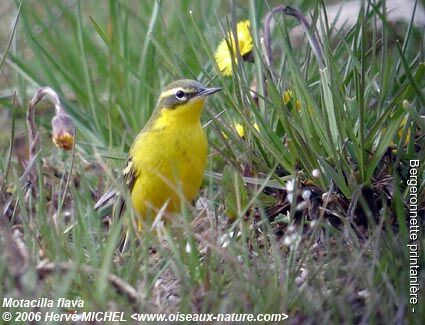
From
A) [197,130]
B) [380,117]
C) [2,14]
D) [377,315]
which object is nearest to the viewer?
[377,315]

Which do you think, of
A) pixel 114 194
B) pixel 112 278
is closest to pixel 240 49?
pixel 114 194

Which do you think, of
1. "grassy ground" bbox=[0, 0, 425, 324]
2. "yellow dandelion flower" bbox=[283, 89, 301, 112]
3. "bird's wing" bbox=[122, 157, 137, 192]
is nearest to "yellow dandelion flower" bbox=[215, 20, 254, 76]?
"grassy ground" bbox=[0, 0, 425, 324]

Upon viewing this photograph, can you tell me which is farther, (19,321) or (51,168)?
(51,168)

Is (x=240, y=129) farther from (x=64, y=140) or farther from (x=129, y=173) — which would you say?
(x=64, y=140)

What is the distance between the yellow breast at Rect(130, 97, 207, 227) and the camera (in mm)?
4242

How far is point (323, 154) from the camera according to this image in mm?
3873

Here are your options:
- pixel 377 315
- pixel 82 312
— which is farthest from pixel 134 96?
pixel 377 315

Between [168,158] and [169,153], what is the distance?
3cm

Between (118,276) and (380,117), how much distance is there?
4.26ft

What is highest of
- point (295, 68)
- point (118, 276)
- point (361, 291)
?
point (295, 68)

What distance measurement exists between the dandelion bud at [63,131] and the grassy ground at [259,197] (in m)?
0.13

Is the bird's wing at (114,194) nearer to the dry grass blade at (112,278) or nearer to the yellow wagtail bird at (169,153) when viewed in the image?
the yellow wagtail bird at (169,153)

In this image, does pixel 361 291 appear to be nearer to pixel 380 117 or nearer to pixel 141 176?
pixel 380 117

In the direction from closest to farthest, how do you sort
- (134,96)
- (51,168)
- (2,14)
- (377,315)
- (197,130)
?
(377,315)
(197,130)
(51,168)
(134,96)
(2,14)
